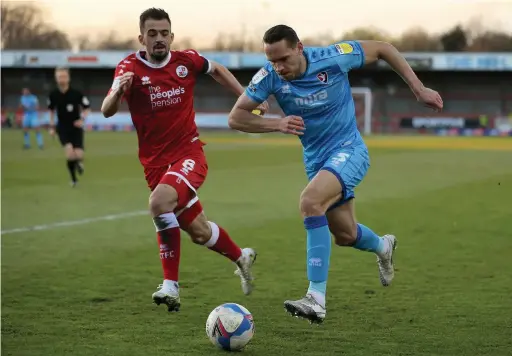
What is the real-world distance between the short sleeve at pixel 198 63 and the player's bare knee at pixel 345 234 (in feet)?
5.65

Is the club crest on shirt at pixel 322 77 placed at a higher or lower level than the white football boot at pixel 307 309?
higher

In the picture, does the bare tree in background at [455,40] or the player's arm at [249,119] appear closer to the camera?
the player's arm at [249,119]

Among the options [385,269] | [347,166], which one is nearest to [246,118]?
[347,166]

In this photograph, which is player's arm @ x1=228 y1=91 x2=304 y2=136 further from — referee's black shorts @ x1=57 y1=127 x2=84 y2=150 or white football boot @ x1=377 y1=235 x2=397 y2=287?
referee's black shorts @ x1=57 y1=127 x2=84 y2=150

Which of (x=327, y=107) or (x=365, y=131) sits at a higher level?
(x=327, y=107)

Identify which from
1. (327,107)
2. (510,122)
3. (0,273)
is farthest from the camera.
→ (510,122)

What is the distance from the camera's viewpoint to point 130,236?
407 inches

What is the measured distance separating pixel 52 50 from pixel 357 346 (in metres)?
58.5

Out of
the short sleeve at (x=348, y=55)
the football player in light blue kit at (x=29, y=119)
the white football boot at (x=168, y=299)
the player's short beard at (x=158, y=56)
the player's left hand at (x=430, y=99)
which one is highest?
the short sleeve at (x=348, y=55)

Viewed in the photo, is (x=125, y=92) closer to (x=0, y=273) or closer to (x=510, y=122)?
(x=0, y=273)

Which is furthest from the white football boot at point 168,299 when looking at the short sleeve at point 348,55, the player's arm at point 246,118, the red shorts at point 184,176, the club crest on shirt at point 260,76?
the short sleeve at point 348,55

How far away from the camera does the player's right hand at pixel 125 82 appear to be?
644 centimetres

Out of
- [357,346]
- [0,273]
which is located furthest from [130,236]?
[357,346]

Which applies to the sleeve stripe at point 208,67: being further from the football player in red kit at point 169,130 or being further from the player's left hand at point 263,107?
the player's left hand at point 263,107
